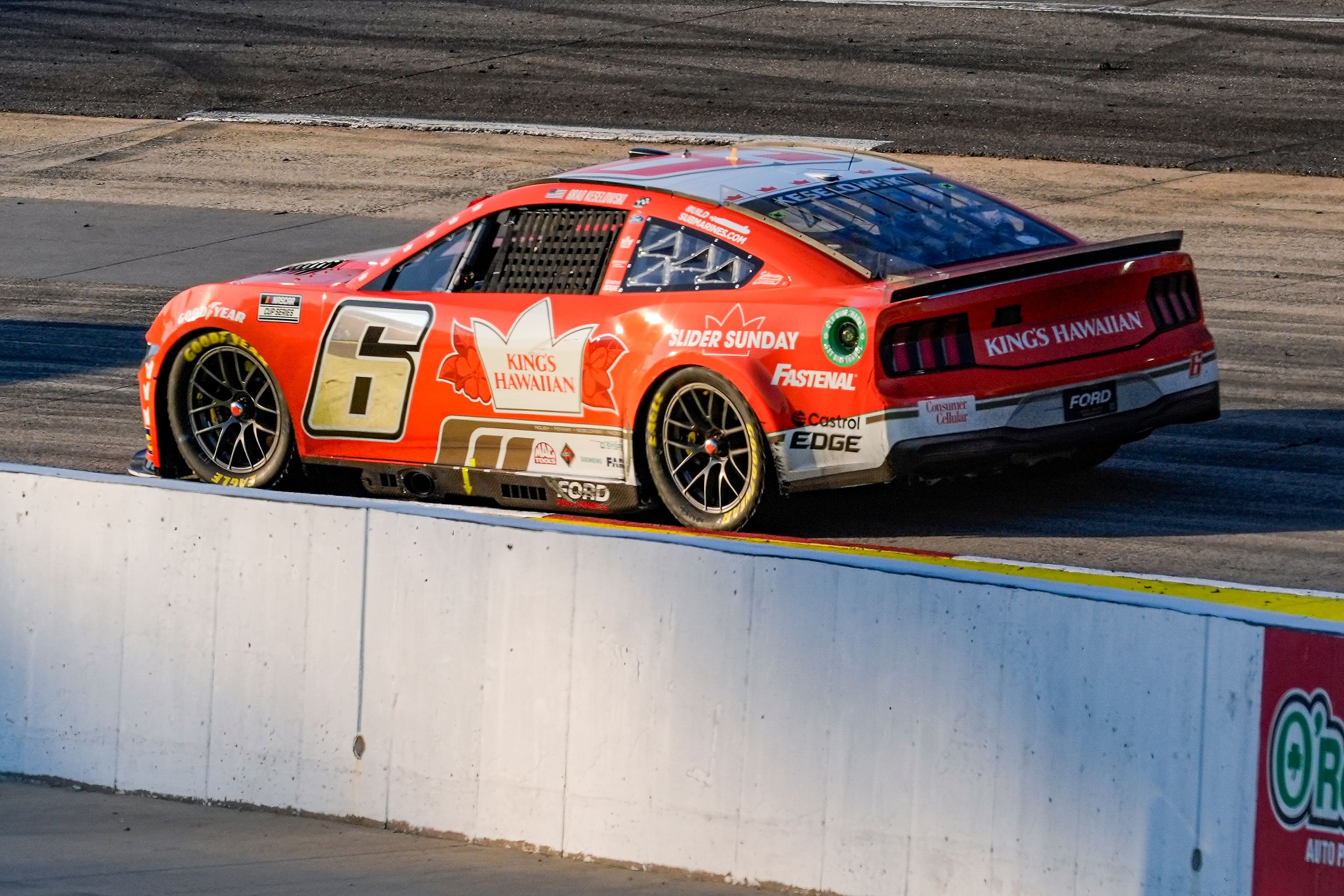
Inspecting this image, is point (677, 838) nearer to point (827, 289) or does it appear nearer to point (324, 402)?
point (827, 289)

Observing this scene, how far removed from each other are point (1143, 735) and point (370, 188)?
14035 millimetres

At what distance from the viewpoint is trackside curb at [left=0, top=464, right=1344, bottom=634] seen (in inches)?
215

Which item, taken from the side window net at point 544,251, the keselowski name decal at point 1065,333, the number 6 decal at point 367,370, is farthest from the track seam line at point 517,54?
the keselowski name decal at point 1065,333

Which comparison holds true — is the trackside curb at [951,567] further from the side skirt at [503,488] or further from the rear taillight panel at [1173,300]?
the rear taillight panel at [1173,300]

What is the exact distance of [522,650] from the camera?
6.44 metres

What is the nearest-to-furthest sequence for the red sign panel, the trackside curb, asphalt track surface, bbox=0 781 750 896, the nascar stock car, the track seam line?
1. the red sign panel
2. the trackside curb
3. asphalt track surface, bbox=0 781 750 896
4. the nascar stock car
5. the track seam line

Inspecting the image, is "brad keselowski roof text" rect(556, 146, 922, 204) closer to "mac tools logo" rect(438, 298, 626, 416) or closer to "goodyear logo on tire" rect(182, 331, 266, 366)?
"mac tools logo" rect(438, 298, 626, 416)

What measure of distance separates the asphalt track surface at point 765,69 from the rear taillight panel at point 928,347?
9.94 meters

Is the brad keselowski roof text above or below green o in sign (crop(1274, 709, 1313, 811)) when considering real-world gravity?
above

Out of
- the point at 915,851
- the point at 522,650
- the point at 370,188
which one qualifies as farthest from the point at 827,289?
the point at 370,188

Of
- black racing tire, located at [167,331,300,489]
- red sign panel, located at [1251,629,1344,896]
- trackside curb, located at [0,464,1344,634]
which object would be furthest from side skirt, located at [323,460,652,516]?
red sign panel, located at [1251,629,1344,896]

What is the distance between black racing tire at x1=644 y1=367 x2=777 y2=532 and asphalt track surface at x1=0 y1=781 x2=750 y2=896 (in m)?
2.38

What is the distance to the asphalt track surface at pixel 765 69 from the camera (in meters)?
19.2

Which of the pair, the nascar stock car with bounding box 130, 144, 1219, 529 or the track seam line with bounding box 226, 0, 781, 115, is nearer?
the nascar stock car with bounding box 130, 144, 1219, 529
